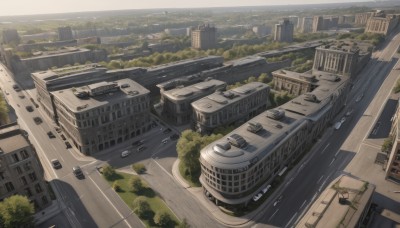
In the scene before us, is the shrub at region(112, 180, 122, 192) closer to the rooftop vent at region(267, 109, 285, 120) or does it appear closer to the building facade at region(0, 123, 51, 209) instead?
the building facade at region(0, 123, 51, 209)

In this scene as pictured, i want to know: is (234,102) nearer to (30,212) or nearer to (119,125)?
(119,125)

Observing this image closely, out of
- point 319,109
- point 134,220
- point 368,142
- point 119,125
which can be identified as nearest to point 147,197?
Answer: point 134,220

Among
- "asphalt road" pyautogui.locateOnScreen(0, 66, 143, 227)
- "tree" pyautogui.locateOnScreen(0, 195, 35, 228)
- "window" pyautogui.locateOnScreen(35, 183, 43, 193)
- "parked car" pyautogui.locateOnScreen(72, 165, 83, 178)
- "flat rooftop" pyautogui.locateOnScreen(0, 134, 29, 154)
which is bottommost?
"asphalt road" pyautogui.locateOnScreen(0, 66, 143, 227)

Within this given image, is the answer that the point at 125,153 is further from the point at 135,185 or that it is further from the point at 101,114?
the point at 135,185

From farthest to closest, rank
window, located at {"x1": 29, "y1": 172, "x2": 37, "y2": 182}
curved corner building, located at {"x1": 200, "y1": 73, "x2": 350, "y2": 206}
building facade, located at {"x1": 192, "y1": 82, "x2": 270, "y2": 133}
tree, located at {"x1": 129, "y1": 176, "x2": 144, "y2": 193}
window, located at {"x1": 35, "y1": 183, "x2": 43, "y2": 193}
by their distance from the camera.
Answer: building facade, located at {"x1": 192, "y1": 82, "x2": 270, "y2": 133} → tree, located at {"x1": 129, "y1": 176, "x2": 144, "y2": 193} → window, located at {"x1": 35, "y1": 183, "x2": 43, "y2": 193} → window, located at {"x1": 29, "y1": 172, "x2": 37, "y2": 182} → curved corner building, located at {"x1": 200, "y1": 73, "x2": 350, "y2": 206}

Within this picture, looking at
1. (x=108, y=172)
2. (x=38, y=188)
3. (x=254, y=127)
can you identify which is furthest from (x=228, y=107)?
(x=38, y=188)

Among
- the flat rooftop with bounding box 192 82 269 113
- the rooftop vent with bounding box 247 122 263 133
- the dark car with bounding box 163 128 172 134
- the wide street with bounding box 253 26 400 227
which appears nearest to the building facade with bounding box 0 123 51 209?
the dark car with bounding box 163 128 172 134

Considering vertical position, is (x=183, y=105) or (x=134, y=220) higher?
(x=183, y=105)
